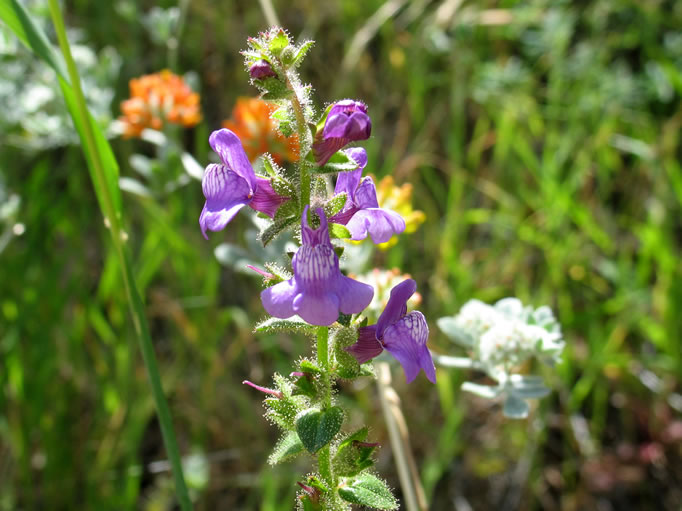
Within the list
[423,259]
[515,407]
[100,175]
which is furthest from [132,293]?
[423,259]

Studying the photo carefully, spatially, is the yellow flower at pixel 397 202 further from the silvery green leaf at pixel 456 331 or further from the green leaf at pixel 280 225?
the green leaf at pixel 280 225

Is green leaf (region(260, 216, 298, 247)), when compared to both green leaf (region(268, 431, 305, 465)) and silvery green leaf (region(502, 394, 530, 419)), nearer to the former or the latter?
green leaf (region(268, 431, 305, 465))

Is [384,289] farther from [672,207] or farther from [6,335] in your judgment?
[672,207]

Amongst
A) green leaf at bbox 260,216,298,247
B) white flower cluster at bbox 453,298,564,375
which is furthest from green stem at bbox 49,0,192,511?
white flower cluster at bbox 453,298,564,375

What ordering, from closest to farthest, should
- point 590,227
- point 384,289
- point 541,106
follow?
point 384,289, point 590,227, point 541,106

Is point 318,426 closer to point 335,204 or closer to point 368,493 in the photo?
point 368,493

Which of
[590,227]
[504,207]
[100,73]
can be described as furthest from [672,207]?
[100,73]
